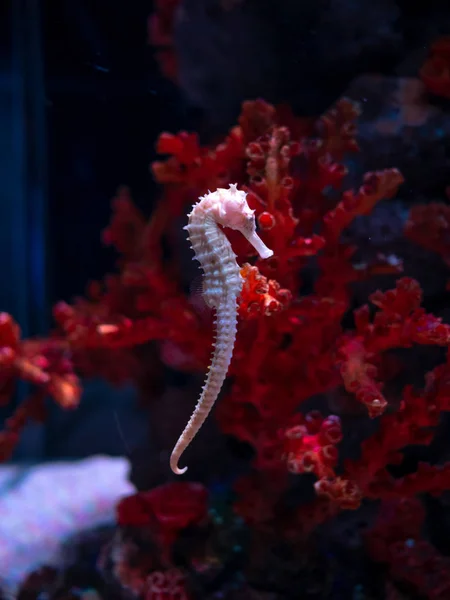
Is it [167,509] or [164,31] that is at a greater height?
[164,31]

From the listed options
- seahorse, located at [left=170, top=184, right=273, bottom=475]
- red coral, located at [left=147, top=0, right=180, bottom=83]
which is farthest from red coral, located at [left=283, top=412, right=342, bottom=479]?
red coral, located at [left=147, top=0, right=180, bottom=83]

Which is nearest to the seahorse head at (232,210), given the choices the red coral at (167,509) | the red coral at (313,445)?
the red coral at (313,445)

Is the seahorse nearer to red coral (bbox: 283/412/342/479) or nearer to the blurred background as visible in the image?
red coral (bbox: 283/412/342/479)

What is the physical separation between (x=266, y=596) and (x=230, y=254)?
1.71 m

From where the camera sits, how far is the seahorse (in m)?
1.79

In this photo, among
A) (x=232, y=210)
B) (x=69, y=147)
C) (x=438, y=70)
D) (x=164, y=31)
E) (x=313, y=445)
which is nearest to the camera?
(x=232, y=210)

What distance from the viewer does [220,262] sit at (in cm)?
179

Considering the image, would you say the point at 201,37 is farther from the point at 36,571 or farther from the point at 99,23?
the point at 36,571

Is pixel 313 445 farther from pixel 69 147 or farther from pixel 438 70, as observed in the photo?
pixel 69 147

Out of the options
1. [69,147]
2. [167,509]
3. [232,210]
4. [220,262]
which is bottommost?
[167,509]

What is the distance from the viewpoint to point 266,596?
2.55 metres

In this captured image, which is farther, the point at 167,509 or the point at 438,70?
the point at 167,509

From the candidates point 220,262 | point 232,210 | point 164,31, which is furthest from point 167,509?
point 164,31

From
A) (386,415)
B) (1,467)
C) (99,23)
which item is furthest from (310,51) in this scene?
(1,467)
